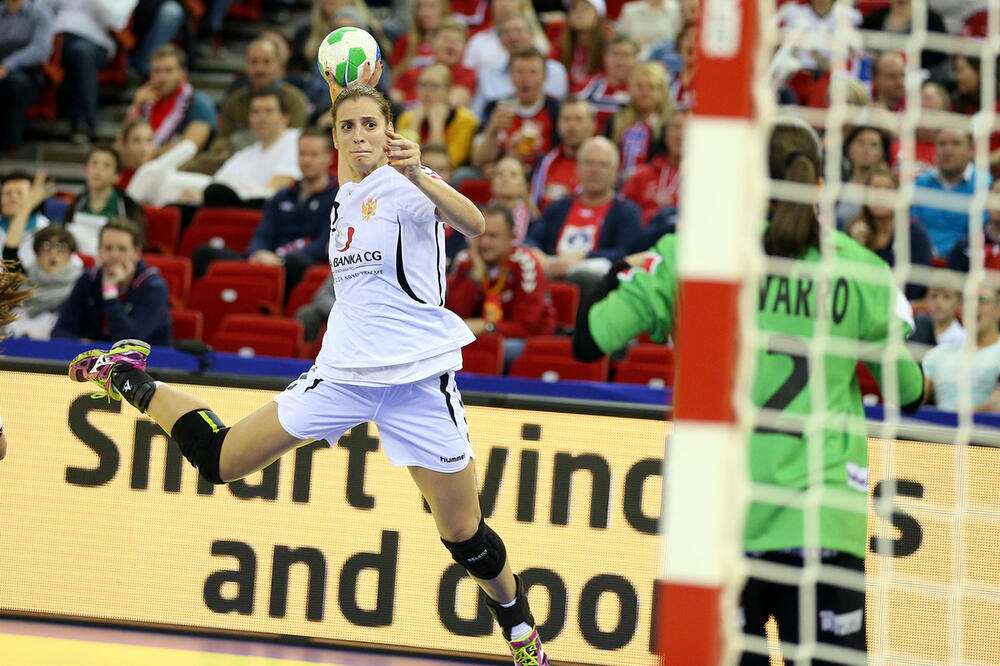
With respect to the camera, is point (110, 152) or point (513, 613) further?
point (110, 152)

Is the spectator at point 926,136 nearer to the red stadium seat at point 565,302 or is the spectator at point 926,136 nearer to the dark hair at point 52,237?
the red stadium seat at point 565,302

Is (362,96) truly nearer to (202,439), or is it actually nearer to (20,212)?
(202,439)

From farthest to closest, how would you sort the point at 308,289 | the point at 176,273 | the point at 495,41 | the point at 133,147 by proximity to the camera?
the point at 495,41 < the point at 133,147 < the point at 176,273 < the point at 308,289

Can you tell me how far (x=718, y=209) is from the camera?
8.20ft

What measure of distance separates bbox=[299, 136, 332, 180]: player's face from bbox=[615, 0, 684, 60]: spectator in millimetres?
3840

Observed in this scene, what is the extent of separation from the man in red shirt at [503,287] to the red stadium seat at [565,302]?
0.73 ft

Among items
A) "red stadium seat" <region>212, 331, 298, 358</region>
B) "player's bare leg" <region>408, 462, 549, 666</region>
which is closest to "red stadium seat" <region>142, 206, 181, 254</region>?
"red stadium seat" <region>212, 331, 298, 358</region>

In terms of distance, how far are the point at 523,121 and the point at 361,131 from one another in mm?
5988

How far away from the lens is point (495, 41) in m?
11.6

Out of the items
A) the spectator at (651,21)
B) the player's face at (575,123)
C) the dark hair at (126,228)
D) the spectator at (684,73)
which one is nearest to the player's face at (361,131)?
the dark hair at (126,228)

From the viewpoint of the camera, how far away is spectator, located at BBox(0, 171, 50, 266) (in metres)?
8.67

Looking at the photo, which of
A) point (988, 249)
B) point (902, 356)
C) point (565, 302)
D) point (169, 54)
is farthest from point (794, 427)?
point (169, 54)

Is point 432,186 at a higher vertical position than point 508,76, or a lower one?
lower

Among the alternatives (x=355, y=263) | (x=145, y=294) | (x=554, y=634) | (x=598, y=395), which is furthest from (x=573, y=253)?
(x=355, y=263)
